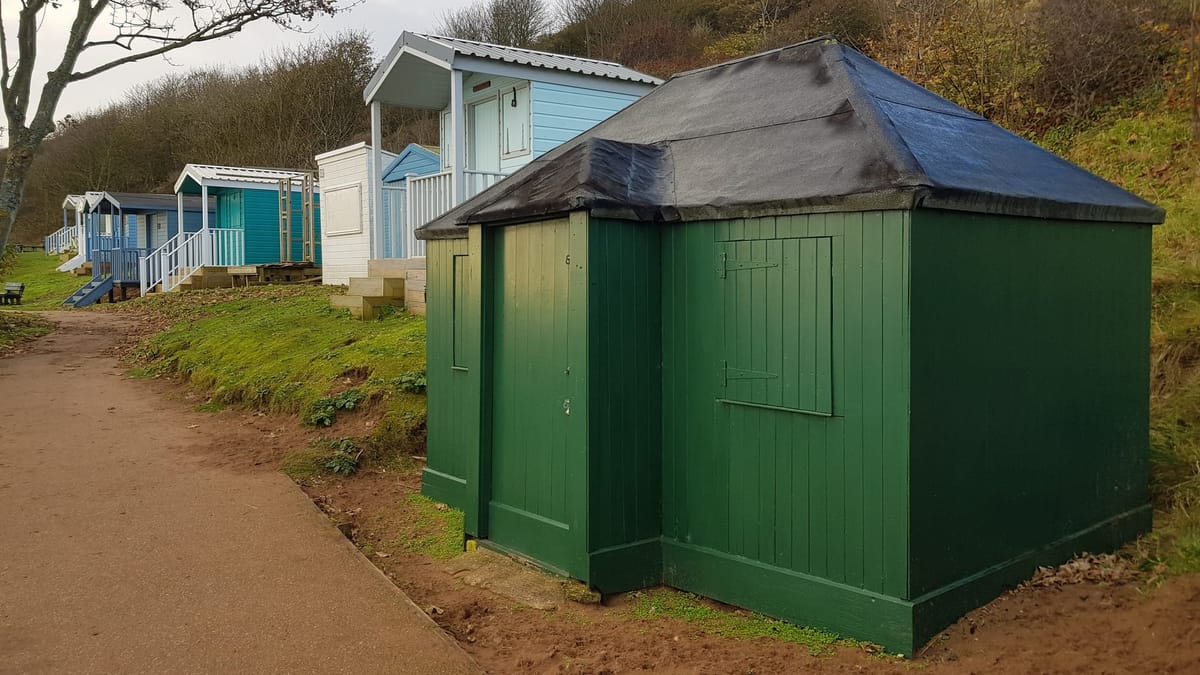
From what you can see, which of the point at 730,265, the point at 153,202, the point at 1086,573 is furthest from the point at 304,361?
the point at 153,202

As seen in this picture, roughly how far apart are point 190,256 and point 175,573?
2342 cm

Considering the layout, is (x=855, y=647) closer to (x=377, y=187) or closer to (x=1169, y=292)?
(x=1169, y=292)

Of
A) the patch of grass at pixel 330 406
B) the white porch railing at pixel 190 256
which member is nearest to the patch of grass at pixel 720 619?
the patch of grass at pixel 330 406

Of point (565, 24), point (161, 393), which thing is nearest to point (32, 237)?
point (565, 24)

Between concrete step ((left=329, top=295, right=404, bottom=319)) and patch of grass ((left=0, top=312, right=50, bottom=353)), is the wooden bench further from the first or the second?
concrete step ((left=329, top=295, right=404, bottom=319))

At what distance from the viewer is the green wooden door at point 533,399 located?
534 cm

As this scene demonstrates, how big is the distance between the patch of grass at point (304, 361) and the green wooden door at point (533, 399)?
294 cm

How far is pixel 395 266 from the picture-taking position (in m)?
14.1

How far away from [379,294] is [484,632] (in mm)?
8882

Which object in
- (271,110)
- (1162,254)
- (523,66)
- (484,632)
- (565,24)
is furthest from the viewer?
(271,110)

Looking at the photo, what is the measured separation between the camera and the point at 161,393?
12.0 m

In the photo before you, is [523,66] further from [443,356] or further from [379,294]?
[443,356]

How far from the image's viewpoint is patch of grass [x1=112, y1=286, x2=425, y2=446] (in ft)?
30.0

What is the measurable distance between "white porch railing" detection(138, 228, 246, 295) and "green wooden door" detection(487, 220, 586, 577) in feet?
73.6
